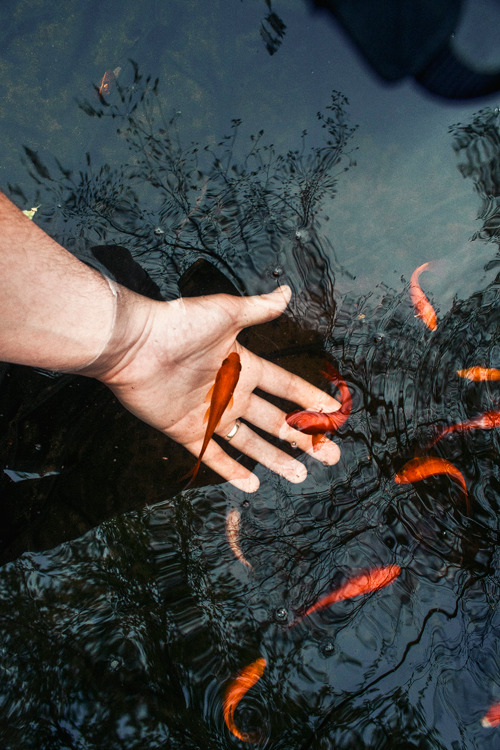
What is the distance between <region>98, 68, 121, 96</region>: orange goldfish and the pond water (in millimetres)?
44

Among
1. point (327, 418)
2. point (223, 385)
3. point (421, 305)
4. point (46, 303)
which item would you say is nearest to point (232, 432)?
Result: point (223, 385)

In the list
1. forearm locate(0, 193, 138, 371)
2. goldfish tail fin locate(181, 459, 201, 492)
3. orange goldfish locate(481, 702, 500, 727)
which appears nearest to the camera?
forearm locate(0, 193, 138, 371)

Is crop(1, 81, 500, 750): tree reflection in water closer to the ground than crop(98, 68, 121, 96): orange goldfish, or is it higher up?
closer to the ground

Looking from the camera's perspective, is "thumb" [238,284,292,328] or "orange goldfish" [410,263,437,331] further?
"orange goldfish" [410,263,437,331]

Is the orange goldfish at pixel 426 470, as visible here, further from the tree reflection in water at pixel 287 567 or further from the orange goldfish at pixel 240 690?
the orange goldfish at pixel 240 690

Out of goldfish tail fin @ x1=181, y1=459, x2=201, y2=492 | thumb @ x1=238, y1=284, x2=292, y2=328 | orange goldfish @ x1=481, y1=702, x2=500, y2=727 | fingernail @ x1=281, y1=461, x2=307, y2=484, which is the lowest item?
orange goldfish @ x1=481, y1=702, x2=500, y2=727

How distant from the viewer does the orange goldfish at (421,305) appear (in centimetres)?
309

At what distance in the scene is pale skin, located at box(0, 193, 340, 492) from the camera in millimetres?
2453

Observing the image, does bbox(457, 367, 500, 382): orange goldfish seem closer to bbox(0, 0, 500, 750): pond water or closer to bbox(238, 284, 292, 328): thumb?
bbox(0, 0, 500, 750): pond water

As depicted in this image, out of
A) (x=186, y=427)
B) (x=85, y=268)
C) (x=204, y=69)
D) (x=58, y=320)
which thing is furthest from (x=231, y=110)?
(x=186, y=427)

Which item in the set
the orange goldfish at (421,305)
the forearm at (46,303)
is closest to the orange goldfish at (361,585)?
the orange goldfish at (421,305)

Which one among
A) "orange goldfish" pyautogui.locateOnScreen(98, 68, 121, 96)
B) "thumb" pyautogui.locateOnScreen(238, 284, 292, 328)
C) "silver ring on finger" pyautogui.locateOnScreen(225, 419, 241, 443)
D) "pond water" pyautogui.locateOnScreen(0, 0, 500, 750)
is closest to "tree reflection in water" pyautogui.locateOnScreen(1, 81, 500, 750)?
"pond water" pyautogui.locateOnScreen(0, 0, 500, 750)

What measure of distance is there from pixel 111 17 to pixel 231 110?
0.93 meters

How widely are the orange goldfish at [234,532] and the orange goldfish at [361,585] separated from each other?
0.57 meters
